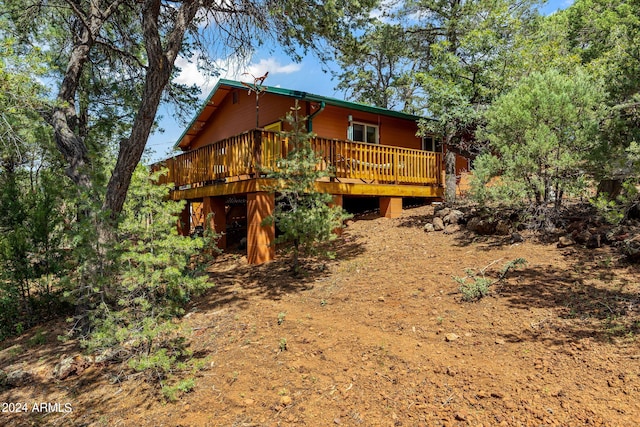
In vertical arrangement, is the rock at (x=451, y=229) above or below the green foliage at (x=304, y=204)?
below

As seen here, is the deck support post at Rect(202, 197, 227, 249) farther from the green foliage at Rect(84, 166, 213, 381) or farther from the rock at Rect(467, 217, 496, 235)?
the rock at Rect(467, 217, 496, 235)

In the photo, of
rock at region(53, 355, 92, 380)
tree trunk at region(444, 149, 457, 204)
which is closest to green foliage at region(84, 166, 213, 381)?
rock at region(53, 355, 92, 380)

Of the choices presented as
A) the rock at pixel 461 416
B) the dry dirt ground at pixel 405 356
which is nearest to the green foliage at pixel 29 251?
the dry dirt ground at pixel 405 356

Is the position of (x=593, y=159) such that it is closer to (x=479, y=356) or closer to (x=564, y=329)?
(x=564, y=329)

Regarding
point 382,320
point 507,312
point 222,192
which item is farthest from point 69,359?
point 507,312

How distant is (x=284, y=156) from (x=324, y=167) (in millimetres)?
1192

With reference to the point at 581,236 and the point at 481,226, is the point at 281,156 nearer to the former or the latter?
the point at 481,226

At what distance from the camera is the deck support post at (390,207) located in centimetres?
1166

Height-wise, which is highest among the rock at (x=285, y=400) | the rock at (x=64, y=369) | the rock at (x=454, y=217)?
the rock at (x=454, y=217)

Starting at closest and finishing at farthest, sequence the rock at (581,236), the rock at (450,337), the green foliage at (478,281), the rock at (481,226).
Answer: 1. the rock at (450,337)
2. the green foliage at (478,281)
3. the rock at (581,236)
4. the rock at (481,226)

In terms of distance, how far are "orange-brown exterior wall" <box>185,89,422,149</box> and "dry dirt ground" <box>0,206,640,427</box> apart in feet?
24.6

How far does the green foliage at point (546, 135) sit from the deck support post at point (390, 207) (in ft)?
14.2

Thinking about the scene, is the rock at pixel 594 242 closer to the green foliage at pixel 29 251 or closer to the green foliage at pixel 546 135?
the green foliage at pixel 546 135

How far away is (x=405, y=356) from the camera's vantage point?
4195 mm
